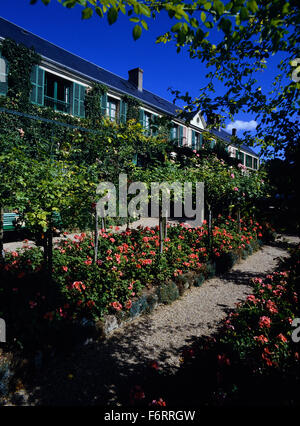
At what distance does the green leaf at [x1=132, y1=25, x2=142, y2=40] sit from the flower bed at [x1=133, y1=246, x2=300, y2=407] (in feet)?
6.73

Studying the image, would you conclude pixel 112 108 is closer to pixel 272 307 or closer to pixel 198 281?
pixel 198 281

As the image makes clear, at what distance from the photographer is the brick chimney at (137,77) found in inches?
819

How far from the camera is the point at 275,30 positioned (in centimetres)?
220

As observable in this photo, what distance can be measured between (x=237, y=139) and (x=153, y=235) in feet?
11.8

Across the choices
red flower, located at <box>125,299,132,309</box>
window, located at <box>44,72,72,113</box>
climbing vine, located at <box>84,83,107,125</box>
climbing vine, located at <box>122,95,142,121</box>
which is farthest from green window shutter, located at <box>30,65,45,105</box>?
red flower, located at <box>125,299,132,309</box>

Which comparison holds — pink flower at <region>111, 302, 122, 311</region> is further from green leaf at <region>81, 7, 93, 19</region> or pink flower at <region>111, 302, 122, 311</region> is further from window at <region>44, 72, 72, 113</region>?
window at <region>44, 72, 72, 113</region>

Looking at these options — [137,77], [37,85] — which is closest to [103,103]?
[37,85]

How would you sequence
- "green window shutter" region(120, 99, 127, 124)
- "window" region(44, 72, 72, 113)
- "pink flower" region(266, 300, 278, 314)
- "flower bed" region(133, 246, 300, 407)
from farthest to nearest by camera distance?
"green window shutter" region(120, 99, 127, 124) < "window" region(44, 72, 72, 113) < "pink flower" region(266, 300, 278, 314) < "flower bed" region(133, 246, 300, 407)

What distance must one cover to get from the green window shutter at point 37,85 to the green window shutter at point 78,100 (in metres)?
1.77

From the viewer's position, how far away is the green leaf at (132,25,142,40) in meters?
1.83

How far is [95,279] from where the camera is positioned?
437cm

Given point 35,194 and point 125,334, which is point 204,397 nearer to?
point 125,334

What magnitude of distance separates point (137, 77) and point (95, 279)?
20.6 m
